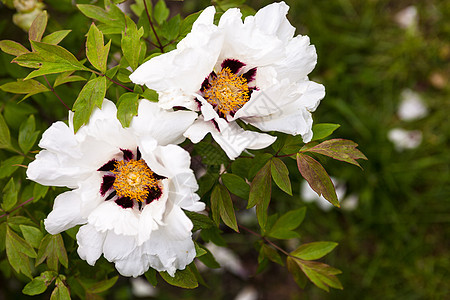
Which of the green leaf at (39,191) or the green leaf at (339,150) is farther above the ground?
the green leaf at (339,150)

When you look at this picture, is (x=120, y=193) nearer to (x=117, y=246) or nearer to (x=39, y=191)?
(x=117, y=246)

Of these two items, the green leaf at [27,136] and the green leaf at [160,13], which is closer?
the green leaf at [27,136]

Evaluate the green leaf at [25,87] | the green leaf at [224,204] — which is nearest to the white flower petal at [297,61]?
the green leaf at [224,204]

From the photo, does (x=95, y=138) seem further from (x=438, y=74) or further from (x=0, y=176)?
(x=438, y=74)

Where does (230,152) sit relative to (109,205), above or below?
above

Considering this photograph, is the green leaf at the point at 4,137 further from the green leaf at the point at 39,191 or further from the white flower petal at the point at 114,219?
→ the white flower petal at the point at 114,219

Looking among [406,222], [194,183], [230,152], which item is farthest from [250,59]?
[406,222]

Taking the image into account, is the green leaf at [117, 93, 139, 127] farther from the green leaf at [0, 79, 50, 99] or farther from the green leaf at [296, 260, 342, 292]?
the green leaf at [296, 260, 342, 292]
